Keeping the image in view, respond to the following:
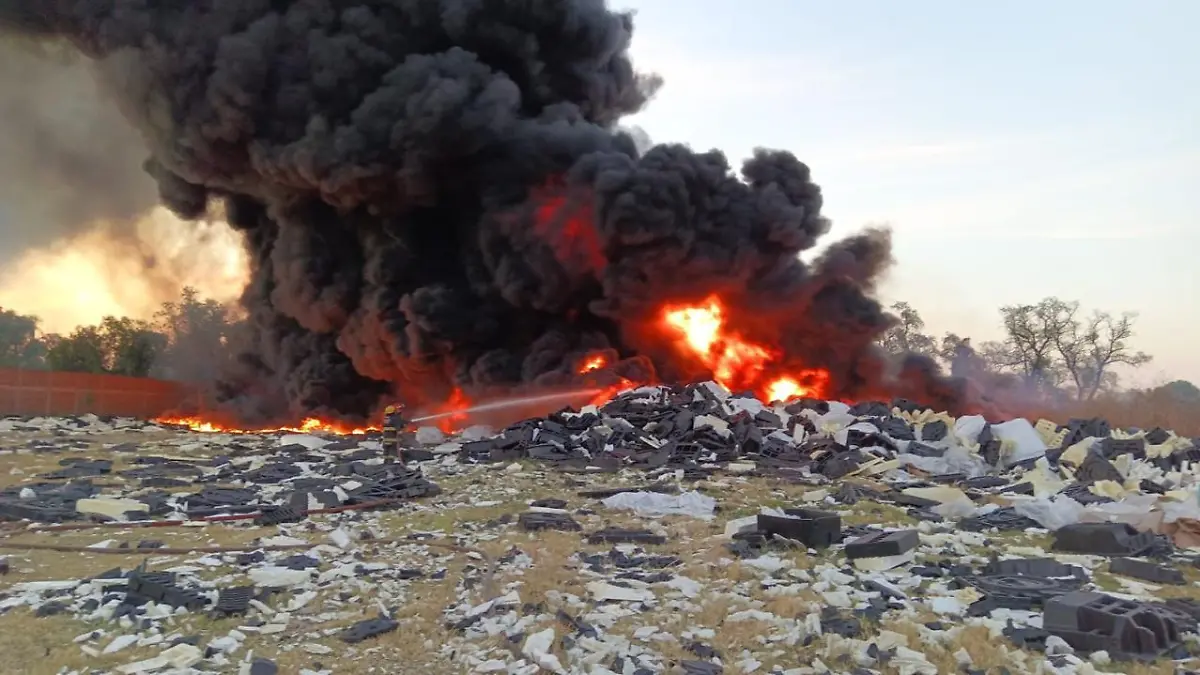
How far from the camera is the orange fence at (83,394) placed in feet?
108

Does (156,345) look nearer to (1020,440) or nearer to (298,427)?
(298,427)

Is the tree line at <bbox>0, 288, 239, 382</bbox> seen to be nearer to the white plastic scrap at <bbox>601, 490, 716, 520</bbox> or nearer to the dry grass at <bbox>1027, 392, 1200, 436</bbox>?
the white plastic scrap at <bbox>601, 490, 716, 520</bbox>

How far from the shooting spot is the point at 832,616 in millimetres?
7004

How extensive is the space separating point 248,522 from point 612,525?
4.96 metres

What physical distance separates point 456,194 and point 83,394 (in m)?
17.8

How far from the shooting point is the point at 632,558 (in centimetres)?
939

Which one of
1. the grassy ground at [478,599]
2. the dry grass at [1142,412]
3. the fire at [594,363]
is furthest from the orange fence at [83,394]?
the dry grass at [1142,412]

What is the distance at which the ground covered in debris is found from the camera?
6.31 metres

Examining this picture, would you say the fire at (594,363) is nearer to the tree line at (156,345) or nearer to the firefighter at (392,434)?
the firefighter at (392,434)

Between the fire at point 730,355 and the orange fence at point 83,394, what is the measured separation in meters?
24.3

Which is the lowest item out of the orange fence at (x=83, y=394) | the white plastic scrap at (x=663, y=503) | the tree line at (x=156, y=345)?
the white plastic scrap at (x=663, y=503)

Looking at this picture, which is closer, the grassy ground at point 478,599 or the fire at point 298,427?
the grassy ground at point 478,599

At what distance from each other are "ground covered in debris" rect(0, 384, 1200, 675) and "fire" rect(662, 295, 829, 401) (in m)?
8.95

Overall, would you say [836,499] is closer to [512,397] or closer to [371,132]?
[512,397]
